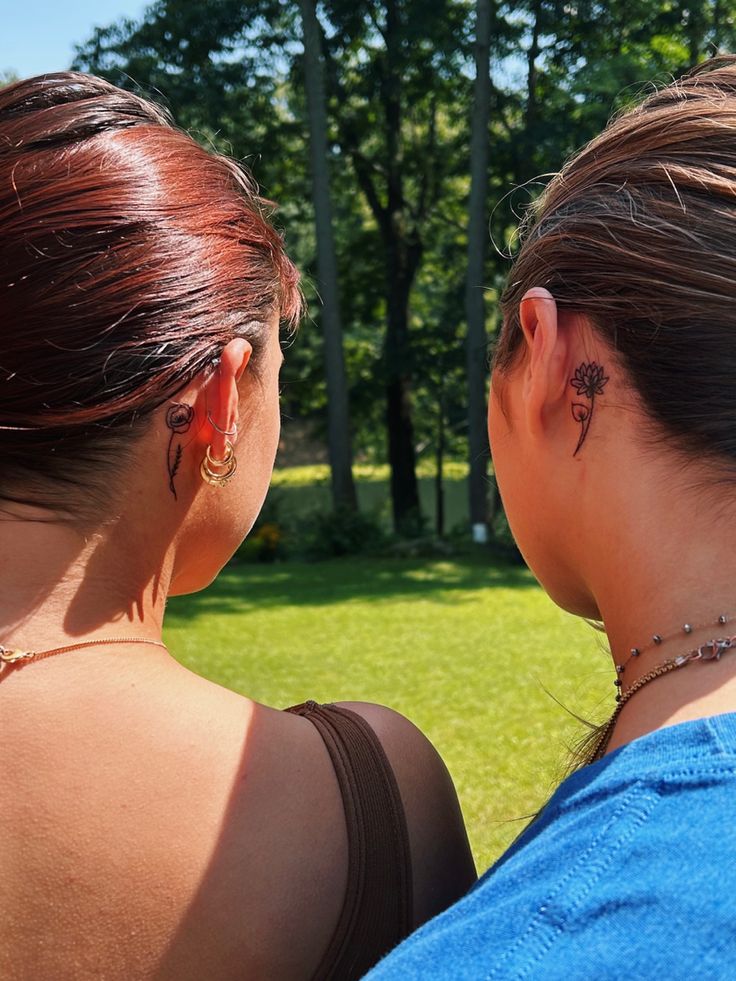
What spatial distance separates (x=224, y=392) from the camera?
139 cm

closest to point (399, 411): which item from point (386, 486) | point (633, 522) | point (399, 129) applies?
point (399, 129)

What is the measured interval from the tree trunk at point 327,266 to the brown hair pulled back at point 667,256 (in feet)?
53.7

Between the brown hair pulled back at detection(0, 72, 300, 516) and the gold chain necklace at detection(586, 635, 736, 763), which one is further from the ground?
the brown hair pulled back at detection(0, 72, 300, 516)

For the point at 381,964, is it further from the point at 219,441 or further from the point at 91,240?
the point at 91,240

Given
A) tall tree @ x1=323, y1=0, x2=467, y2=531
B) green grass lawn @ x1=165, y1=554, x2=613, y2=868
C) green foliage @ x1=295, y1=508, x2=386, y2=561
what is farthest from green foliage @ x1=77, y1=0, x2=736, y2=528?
green grass lawn @ x1=165, y1=554, x2=613, y2=868

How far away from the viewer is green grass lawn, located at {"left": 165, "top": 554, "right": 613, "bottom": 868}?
20.5ft

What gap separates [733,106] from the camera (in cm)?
123

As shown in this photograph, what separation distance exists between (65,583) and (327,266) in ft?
56.8

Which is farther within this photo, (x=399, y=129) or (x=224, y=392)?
(x=399, y=129)

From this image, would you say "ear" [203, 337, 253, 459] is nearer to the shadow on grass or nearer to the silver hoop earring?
the silver hoop earring

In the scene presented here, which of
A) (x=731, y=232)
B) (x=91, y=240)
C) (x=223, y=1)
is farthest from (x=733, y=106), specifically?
(x=223, y=1)

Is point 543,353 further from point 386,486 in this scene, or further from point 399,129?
point 386,486

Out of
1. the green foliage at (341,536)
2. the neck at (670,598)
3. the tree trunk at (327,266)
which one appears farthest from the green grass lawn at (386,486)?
the neck at (670,598)

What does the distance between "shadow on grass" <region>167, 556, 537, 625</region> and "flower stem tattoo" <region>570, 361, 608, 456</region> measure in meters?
9.80
